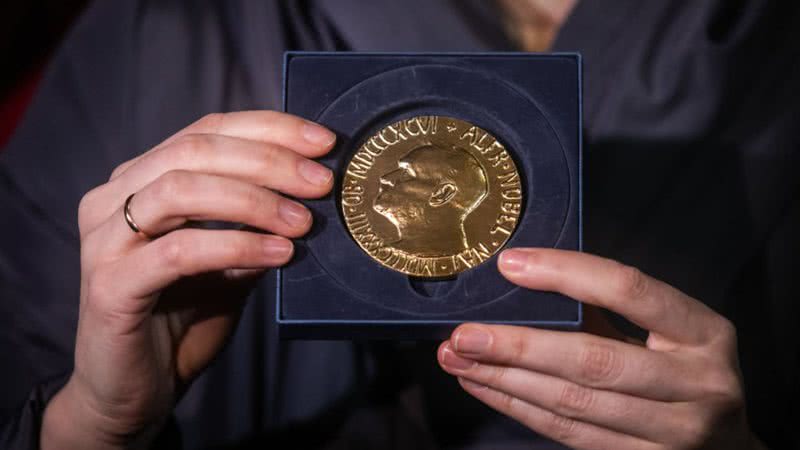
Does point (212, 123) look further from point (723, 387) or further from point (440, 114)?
point (723, 387)

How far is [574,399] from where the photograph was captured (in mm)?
598

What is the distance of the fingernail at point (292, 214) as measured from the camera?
1.84 ft

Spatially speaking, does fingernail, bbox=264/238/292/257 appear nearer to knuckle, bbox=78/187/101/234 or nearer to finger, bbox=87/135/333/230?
finger, bbox=87/135/333/230

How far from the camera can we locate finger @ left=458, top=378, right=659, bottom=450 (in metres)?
0.63

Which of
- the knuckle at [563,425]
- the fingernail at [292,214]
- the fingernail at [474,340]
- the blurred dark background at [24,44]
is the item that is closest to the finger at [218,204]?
the fingernail at [292,214]

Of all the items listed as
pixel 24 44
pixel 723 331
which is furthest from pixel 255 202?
pixel 24 44

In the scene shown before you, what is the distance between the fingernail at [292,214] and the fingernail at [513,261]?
146mm

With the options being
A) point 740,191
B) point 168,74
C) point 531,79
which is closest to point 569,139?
point 531,79

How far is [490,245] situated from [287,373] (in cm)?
44

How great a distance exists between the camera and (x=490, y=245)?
59cm

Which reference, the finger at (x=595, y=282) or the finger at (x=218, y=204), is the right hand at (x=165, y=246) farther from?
the finger at (x=595, y=282)

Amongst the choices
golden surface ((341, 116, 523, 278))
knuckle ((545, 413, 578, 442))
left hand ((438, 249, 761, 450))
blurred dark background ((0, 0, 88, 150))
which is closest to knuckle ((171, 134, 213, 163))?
golden surface ((341, 116, 523, 278))

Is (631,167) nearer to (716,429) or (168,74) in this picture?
(716,429)

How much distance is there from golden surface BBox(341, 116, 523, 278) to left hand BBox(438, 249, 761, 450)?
43 mm
